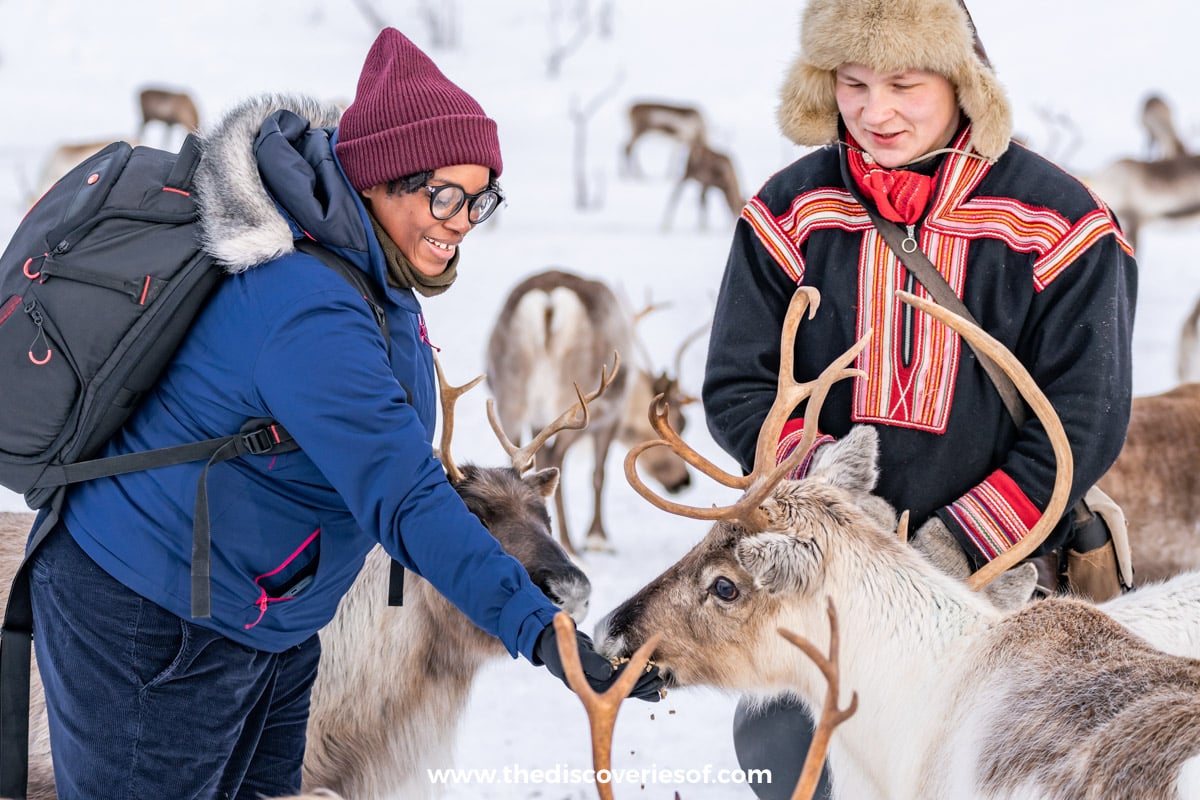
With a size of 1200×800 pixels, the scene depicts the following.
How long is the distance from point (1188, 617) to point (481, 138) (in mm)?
1748

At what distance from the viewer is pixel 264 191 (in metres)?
Answer: 1.94

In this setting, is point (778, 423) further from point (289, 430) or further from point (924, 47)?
point (289, 430)

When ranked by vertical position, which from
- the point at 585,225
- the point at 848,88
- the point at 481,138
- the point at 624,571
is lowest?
the point at 624,571

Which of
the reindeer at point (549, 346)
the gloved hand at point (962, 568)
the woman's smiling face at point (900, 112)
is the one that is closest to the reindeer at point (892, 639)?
the gloved hand at point (962, 568)

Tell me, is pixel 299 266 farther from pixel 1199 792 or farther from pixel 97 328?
pixel 1199 792

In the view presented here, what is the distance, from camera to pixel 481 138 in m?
2.07

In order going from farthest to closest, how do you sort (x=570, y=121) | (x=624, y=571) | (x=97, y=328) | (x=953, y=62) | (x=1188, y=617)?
(x=570, y=121)
(x=624, y=571)
(x=1188, y=617)
(x=953, y=62)
(x=97, y=328)

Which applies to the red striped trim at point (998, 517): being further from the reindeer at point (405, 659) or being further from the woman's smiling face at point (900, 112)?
the reindeer at point (405, 659)

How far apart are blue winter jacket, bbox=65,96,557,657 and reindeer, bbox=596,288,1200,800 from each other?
467 millimetres

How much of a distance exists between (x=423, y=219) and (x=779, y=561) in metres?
0.87

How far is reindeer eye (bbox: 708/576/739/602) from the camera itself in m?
2.22

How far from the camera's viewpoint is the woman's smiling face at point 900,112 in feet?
7.73

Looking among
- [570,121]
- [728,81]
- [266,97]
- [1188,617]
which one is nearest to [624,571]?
[1188,617]

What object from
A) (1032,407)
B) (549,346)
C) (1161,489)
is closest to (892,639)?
(1032,407)
